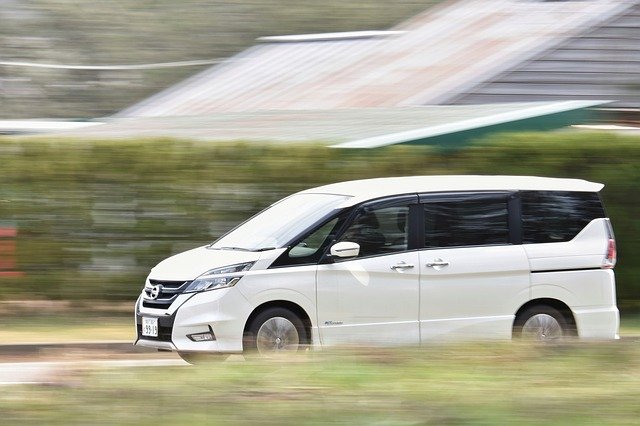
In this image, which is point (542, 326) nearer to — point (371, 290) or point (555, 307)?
point (555, 307)

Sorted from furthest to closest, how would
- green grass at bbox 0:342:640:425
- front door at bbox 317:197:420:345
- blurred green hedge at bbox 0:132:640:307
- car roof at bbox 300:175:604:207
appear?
blurred green hedge at bbox 0:132:640:307 < car roof at bbox 300:175:604:207 < front door at bbox 317:197:420:345 < green grass at bbox 0:342:640:425

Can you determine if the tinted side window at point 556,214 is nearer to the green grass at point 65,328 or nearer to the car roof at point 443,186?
the car roof at point 443,186

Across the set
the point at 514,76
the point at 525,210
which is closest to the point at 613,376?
the point at 525,210

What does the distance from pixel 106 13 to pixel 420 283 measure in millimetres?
35808

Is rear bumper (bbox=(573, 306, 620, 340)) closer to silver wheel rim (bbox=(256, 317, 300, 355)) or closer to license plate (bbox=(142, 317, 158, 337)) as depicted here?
silver wheel rim (bbox=(256, 317, 300, 355))

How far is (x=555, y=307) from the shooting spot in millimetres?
10883

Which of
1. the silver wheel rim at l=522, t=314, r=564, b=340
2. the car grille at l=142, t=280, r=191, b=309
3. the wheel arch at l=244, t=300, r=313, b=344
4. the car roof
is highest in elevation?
the car roof

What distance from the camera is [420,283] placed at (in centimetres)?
1055

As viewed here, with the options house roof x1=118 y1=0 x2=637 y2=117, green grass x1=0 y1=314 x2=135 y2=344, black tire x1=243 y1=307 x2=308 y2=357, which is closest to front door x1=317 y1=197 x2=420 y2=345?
black tire x1=243 y1=307 x2=308 y2=357

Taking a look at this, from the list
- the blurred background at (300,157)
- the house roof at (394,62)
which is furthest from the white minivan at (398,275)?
the house roof at (394,62)

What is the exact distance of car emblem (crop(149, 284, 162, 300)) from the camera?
10.7 meters

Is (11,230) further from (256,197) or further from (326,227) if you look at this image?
(326,227)

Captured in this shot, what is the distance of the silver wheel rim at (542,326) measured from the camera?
35.0 feet

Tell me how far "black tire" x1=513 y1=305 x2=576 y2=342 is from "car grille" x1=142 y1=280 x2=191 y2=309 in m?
2.96
